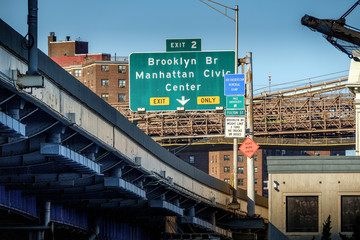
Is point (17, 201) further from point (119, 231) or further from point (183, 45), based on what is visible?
point (119, 231)

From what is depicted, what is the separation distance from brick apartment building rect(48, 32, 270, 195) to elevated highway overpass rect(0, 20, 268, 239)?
11182cm

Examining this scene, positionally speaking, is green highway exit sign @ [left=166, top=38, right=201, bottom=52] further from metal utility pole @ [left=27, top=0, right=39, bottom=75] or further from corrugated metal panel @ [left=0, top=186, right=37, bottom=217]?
metal utility pole @ [left=27, top=0, right=39, bottom=75]

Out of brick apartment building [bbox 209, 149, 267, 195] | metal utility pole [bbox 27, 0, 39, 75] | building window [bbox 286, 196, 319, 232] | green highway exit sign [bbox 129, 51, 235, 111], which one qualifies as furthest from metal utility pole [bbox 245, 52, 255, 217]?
brick apartment building [bbox 209, 149, 267, 195]

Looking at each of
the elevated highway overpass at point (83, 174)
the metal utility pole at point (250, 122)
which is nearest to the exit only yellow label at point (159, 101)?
the elevated highway overpass at point (83, 174)

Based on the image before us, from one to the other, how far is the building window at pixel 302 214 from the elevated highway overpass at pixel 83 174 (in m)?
3.03

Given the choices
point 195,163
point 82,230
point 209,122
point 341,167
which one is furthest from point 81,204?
point 195,163

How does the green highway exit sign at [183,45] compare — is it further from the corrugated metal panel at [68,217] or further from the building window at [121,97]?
the building window at [121,97]

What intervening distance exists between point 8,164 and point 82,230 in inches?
701

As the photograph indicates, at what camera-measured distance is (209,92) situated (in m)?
49.6

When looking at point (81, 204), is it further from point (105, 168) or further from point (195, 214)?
point (195, 214)

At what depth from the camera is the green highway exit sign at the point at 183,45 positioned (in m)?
49.8

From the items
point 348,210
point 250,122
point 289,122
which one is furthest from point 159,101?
point 289,122

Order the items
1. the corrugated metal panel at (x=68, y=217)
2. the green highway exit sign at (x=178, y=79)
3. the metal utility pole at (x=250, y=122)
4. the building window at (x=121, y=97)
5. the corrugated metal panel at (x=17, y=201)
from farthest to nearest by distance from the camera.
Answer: the building window at (x=121, y=97), the green highway exit sign at (x=178, y=79), the metal utility pole at (x=250, y=122), the corrugated metal panel at (x=68, y=217), the corrugated metal panel at (x=17, y=201)

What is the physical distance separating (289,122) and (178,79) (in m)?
121
